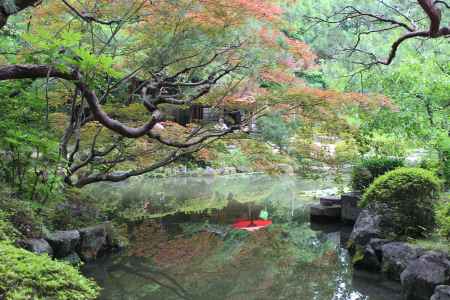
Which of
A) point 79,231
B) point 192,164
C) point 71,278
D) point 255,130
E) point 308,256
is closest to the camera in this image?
point 71,278

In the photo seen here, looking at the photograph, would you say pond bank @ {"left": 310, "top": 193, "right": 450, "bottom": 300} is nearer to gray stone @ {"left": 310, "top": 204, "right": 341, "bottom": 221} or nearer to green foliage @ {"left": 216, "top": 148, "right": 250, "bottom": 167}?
gray stone @ {"left": 310, "top": 204, "right": 341, "bottom": 221}

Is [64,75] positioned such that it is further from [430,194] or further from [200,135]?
[430,194]

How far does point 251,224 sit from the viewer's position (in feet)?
32.4

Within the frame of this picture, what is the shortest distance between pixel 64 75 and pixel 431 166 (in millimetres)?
7775

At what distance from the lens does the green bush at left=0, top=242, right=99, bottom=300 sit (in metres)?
2.55

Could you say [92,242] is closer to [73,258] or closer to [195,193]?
[73,258]

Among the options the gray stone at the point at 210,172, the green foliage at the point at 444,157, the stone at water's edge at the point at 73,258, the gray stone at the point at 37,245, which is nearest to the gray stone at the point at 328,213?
the green foliage at the point at 444,157

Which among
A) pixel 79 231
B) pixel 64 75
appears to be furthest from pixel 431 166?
pixel 64 75

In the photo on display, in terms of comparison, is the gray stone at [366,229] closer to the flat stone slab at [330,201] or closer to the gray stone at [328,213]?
the gray stone at [328,213]

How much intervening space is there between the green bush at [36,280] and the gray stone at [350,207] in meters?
7.78

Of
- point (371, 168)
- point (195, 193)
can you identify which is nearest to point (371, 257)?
point (371, 168)

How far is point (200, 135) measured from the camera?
888 centimetres

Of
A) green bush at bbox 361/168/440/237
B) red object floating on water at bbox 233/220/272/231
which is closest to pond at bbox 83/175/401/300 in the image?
red object floating on water at bbox 233/220/272/231

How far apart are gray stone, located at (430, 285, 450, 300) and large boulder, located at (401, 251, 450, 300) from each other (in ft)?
1.28
